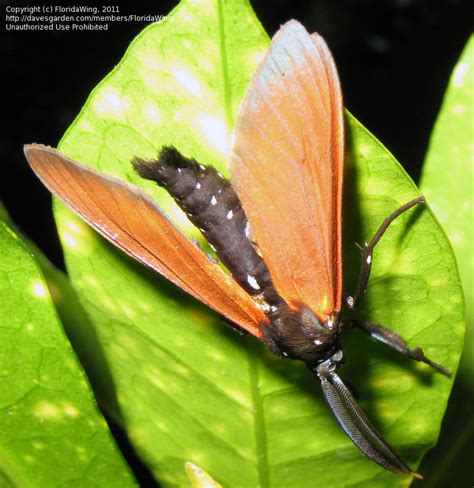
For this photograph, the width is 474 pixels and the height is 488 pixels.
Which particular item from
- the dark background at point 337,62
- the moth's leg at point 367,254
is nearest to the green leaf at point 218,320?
the moth's leg at point 367,254

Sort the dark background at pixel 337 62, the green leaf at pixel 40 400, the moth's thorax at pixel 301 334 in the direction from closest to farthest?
the green leaf at pixel 40 400, the moth's thorax at pixel 301 334, the dark background at pixel 337 62

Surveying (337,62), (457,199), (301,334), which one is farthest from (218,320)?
(337,62)

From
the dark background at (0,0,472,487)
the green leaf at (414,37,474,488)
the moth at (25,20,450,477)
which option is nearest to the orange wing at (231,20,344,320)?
the moth at (25,20,450,477)

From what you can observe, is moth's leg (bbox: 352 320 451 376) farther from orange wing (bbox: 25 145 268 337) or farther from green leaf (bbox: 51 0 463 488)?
orange wing (bbox: 25 145 268 337)

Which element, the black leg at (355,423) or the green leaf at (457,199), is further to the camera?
the green leaf at (457,199)

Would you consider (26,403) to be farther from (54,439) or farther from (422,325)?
(422,325)

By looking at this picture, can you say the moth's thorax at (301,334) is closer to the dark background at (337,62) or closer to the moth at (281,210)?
the moth at (281,210)
